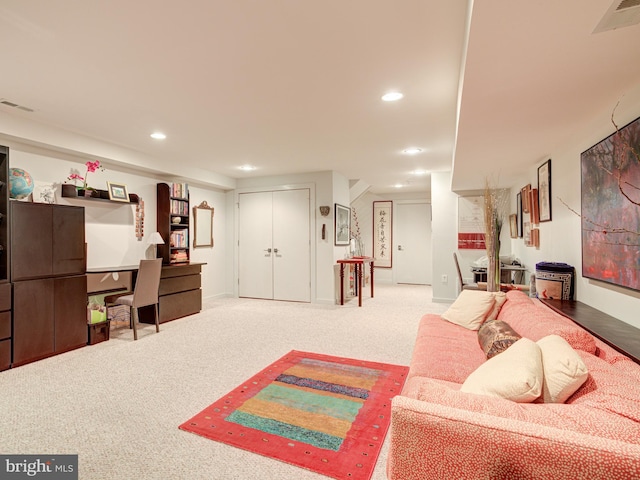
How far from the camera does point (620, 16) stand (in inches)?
50.9

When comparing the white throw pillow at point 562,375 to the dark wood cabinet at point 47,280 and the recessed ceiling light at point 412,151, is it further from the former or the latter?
the dark wood cabinet at point 47,280

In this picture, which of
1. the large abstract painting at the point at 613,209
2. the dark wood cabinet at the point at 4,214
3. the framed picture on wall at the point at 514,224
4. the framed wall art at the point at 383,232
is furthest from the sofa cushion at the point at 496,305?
the framed wall art at the point at 383,232

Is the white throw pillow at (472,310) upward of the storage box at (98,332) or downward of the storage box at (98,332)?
upward

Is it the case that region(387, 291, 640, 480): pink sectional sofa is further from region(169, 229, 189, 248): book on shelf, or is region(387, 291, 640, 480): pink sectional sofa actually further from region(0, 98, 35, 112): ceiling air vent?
region(169, 229, 189, 248): book on shelf

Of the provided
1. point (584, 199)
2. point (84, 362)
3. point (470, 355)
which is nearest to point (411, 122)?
point (584, 199)

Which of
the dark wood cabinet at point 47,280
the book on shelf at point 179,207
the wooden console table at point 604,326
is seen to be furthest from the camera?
the book on shelf at point 179,207

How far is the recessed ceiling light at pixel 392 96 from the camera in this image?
285cm

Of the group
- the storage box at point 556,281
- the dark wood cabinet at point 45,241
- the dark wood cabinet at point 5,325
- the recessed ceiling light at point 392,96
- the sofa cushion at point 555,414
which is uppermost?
the recessed ceiling light at point 392,96

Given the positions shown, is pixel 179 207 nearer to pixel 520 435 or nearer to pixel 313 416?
pixel 313 416

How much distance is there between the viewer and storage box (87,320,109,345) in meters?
3.79

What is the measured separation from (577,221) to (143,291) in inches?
179

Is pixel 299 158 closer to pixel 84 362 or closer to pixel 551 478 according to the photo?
pixel 84 362

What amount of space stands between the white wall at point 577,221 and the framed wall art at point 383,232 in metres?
4.93

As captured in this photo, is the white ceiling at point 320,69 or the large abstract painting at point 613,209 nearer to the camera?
the white ceiling at point 320,69
